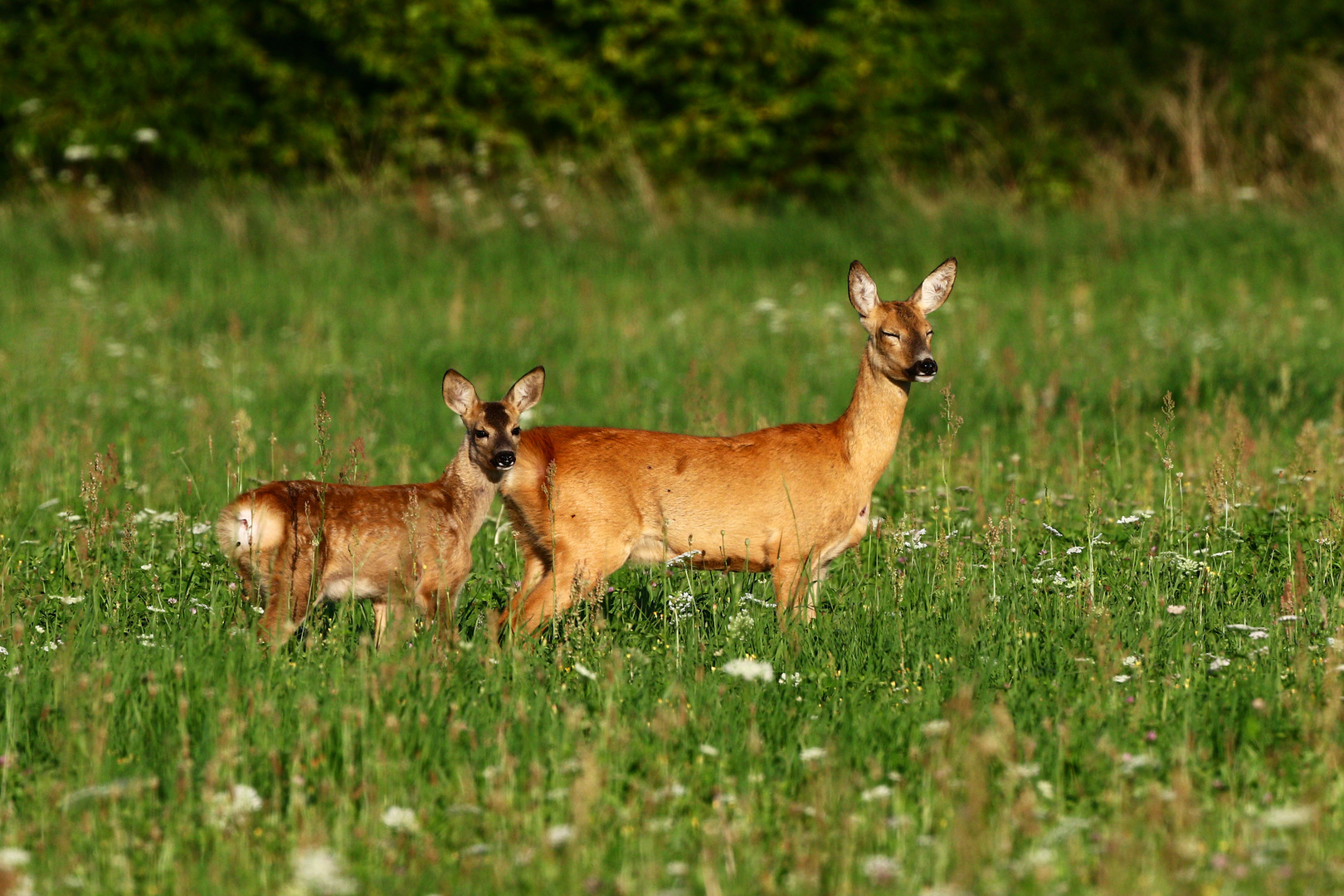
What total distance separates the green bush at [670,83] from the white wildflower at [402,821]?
14.9 meters

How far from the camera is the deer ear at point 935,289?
21.7 feet

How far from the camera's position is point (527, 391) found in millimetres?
6590

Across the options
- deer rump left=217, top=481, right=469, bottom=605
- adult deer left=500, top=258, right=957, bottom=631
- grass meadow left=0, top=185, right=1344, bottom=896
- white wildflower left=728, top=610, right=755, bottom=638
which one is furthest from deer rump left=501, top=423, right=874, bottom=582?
white wildflower left=728, top=610, right=755, bottom=638

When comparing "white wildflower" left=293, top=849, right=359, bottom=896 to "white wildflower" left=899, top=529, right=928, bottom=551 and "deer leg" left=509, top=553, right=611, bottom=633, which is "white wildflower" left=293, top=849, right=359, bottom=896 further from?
"white wildflower" left=899, top=529, right=928, bottom=551

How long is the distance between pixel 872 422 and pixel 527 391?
138cm

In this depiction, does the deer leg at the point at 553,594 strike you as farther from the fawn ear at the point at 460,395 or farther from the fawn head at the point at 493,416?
the fawn ear at the point at 460,395

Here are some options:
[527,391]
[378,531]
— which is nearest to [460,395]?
[527,391]

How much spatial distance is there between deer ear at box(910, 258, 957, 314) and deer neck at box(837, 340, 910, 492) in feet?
1.27

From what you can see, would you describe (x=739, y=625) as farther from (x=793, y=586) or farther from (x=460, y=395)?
(x=460, y=395)

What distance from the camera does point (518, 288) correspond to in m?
14.1

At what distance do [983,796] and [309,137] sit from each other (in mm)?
17888

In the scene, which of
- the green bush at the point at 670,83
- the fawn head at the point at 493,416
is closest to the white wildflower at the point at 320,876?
the fawn head at the point at 493,416

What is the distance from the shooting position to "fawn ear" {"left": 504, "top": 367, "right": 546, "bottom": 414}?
6.50 meters

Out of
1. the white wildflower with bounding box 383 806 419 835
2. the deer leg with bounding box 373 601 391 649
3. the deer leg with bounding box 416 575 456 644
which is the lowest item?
the deer leg with bounding box 373 601 391 649
